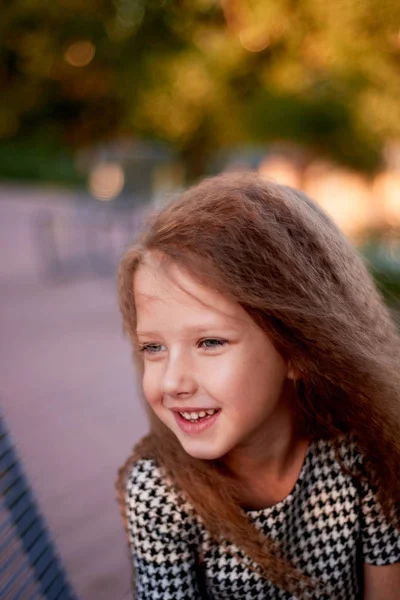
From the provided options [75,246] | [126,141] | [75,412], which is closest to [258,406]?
[75,412]

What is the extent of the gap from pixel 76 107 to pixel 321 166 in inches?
168

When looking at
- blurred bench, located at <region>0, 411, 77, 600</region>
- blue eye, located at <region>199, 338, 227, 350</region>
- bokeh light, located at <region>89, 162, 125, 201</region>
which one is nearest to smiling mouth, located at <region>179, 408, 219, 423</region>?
blue eye, located at <region>199, 338, 227, 350</region>

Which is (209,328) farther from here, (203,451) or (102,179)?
(102,179)

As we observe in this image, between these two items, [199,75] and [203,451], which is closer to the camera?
[203,451]

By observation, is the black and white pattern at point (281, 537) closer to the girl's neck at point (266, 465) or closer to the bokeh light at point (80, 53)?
the girl's neck at point (266, 465)

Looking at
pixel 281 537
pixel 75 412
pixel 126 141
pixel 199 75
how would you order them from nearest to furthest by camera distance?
pixel 281 537
pixel 75 412
pixel 199 75
pixel 126 141

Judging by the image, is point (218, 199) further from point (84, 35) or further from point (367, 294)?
point (84, 35)

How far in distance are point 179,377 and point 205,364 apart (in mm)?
48

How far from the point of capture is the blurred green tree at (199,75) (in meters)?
8.94

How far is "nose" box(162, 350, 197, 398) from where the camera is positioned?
124 centimetres

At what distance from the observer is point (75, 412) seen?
4.80 m

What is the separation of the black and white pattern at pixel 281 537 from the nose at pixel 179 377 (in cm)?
21

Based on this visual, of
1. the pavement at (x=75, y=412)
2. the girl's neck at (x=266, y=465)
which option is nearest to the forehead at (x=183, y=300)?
the girl's neck at (x=266, y=465)

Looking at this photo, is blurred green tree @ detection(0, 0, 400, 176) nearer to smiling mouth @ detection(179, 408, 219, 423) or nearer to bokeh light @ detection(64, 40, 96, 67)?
bokeh light @ detection(64, 40, 96, 67)
